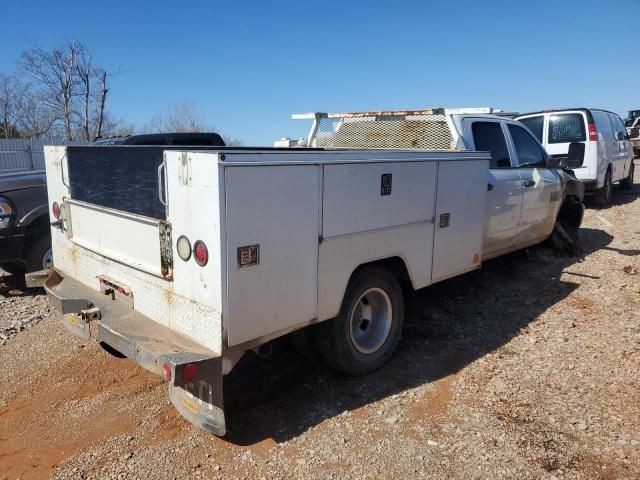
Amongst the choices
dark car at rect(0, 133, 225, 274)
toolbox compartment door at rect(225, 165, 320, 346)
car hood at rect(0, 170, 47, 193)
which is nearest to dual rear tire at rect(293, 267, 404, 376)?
toolbox compartment door at rect(225, 165, 320, 346)

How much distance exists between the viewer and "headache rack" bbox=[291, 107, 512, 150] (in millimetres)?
5078

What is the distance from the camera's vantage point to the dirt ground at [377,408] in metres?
2.96

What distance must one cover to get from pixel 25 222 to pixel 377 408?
4379 mm

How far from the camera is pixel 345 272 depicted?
11.4ft

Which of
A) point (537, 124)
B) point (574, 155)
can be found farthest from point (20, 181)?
point (537, 124)

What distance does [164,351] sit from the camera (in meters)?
2.83

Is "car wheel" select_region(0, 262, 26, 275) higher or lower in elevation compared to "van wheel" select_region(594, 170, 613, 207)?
lower

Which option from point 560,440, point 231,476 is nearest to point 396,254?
point 560,440

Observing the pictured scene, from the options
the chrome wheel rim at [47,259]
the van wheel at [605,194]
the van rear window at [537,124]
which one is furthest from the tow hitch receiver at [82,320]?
the van wheel at [605,194]

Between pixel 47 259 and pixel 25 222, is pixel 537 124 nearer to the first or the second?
pixel 47 259

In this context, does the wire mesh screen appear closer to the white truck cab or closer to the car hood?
the white truck cab

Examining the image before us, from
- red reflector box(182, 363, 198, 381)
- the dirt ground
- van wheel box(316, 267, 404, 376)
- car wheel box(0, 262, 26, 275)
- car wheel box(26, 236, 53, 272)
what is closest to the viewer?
red reflector box(182, 363, 198, 381)

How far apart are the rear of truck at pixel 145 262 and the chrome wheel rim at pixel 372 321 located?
1.37 metres

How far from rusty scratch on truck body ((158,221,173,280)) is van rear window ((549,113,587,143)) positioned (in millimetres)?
10157
